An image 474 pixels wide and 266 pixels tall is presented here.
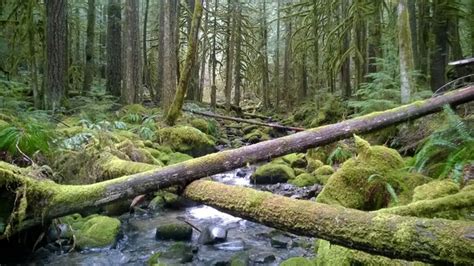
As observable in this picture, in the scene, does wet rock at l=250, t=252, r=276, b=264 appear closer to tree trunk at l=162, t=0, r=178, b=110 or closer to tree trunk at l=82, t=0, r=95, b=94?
tree trunk at l=162, t=0, r=178, b=110

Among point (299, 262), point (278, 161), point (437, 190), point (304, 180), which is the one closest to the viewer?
point (437, 190)

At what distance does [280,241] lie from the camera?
638 centimetres

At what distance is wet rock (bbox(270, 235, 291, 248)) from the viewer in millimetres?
6297

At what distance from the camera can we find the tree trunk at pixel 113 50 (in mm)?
18016

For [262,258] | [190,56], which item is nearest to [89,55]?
[190,56]

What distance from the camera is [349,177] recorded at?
4.86 m

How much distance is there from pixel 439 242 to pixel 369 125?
3.44m

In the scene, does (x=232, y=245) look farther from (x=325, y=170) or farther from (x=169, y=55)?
(x=169, y=55)

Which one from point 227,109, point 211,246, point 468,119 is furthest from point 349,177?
point 227,109

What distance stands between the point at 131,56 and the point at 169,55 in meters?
2.78

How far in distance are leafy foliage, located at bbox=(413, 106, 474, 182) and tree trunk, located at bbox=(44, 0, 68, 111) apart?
1006 centimetres

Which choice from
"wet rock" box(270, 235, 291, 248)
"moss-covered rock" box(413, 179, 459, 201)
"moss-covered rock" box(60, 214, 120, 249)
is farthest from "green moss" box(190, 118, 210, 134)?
"moss-covered rock" box(413, 179, 459, 201)

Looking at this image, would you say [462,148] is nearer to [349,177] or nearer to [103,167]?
[349,177]

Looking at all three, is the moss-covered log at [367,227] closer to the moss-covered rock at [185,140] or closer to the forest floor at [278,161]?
the forest floor at [278,161]
